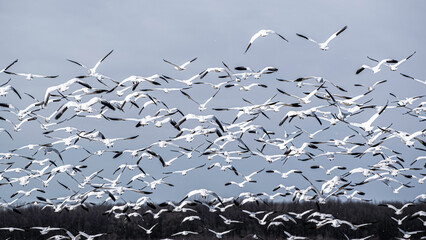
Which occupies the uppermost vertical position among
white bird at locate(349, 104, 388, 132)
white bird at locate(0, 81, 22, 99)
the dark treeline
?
white bird at locate(0, 81, 22, 99)

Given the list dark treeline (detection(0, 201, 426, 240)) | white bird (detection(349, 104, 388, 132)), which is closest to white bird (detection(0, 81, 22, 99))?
white bird (detection(349, 104, 388, 132))

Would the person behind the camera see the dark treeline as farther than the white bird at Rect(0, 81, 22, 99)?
A: Yes

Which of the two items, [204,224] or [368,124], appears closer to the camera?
[368,124]

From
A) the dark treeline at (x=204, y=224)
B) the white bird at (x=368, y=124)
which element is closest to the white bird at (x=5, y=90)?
the white bird at (x=368, y=124)

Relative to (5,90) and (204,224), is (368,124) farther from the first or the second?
(204,224)

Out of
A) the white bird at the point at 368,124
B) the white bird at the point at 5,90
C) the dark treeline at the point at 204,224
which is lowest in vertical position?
the dark treeline at the point at 204,224

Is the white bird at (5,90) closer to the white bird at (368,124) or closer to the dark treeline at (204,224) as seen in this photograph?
the white bird at (368,124)

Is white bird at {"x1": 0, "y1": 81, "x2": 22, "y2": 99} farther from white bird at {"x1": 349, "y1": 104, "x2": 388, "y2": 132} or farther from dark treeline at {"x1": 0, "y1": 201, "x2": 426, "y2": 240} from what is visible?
dark treeline at {"x1": 0, "y1": 201, "x2": 426, "y2": 240}

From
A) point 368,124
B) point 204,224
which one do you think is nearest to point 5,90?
point 368,124

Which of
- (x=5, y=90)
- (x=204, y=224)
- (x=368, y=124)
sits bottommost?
(x=204, y=224)

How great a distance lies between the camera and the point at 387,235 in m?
29.5

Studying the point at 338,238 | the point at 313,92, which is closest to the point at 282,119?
the point at 313,92

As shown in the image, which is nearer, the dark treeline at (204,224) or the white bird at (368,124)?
the white bird at (368,124)

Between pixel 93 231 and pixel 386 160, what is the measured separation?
1814 cm
